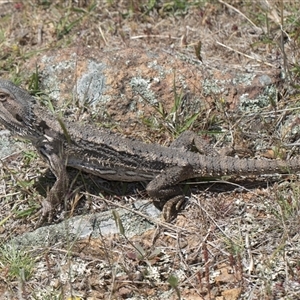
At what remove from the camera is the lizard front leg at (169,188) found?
560cm

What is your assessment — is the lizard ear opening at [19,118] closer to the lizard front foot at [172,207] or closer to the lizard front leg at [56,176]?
the lizard front leg at [56,176]

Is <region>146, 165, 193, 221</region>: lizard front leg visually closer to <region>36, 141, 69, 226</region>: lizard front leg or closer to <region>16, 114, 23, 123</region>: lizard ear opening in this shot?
<region>36, 141, 69, 226</region>: lizard front leg

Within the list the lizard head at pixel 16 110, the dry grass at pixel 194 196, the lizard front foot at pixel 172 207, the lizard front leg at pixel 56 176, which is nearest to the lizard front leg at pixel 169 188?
the lizard front foot at pixel 172 207

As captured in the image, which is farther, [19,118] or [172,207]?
[19,118]

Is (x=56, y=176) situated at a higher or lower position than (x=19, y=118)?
lower

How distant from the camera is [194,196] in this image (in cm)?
566

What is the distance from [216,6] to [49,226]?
356 centimetres

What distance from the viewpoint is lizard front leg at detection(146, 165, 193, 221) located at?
5.60 metres

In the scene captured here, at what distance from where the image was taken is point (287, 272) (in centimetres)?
465

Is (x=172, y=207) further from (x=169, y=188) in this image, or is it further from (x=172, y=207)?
(x=169, y=188)

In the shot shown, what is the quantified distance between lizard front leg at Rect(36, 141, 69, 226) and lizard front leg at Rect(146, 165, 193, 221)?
817mm

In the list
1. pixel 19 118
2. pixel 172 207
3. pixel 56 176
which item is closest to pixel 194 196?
pixel 172 207

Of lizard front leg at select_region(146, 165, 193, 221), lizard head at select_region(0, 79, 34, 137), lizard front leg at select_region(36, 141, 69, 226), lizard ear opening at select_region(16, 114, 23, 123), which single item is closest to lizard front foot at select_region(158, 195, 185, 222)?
lizard front leg at select_region(146, 165, 193, 221)

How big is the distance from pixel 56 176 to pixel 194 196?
52.1 inches
